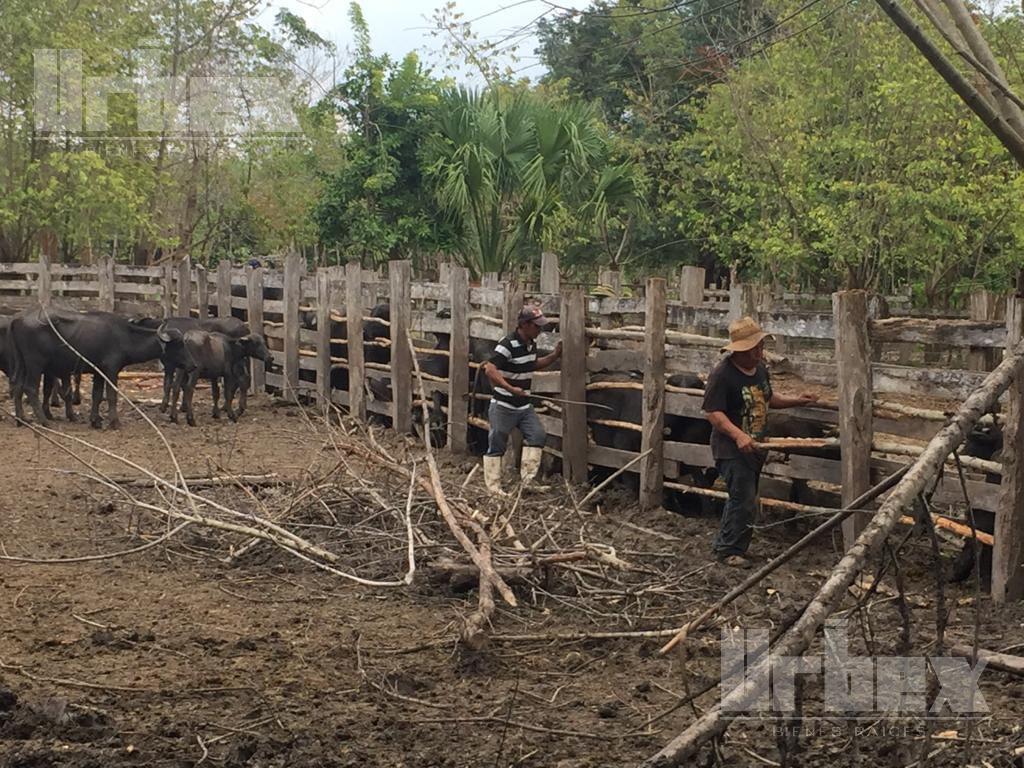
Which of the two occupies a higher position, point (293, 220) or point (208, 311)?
point (293, 220)

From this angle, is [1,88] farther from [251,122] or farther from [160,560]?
[160,560]

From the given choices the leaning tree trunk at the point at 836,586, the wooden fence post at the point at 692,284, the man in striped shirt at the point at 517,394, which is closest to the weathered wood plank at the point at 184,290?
the wooden fence post at the point at 692,284

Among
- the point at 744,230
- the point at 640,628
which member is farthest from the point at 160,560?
the point at 744,230

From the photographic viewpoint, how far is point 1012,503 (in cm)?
634

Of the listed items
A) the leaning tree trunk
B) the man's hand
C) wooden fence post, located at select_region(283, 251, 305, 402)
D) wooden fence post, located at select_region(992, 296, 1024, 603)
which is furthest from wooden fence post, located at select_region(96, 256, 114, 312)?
the leaning tree trunk

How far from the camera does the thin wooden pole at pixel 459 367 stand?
39.3ft

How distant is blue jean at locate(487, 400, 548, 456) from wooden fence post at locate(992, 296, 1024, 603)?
4367mm

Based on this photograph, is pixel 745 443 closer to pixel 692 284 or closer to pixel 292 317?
pixel 692 284

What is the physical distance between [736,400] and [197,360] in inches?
348

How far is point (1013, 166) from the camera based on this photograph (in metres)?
17.8

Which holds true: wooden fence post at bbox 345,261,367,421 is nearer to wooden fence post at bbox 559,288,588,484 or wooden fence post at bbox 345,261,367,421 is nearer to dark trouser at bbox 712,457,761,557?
wooden fence post at bbox 559,288,588,484

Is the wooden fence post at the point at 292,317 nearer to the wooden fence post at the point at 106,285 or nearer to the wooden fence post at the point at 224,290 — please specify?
the wooden fence post at the point at 224,290

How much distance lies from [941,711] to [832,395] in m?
4.14

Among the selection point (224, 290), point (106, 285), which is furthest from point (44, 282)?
point (224, 290)
